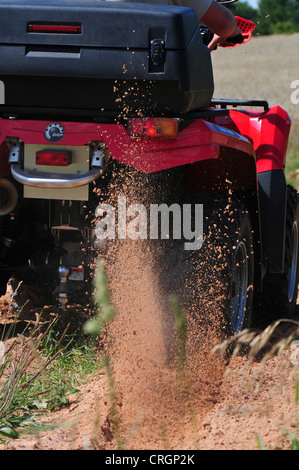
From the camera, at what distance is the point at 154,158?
3.11 meters

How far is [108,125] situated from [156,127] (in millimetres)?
215

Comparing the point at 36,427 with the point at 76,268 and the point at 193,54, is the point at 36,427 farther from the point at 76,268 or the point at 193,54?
the point at 193,54

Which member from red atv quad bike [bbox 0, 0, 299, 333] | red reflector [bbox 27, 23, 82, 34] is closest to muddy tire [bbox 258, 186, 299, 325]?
Answer: red atv quad bike [bbox 0, 0, 299, 333]

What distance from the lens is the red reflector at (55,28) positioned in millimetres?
3055

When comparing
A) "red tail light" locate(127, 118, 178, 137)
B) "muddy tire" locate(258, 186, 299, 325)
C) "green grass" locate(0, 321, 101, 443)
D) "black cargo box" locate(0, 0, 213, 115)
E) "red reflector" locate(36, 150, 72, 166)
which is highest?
"black cargo box" locate(0, 0, 213, 115)

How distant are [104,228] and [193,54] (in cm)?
81

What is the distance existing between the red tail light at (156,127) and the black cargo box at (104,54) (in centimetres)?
8

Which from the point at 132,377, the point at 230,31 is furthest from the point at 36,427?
the point at 230,31

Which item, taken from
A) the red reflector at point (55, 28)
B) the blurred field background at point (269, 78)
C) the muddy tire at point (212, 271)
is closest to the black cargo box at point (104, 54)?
the red reflector at point (55, 28)

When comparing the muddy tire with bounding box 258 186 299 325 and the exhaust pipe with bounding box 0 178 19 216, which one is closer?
the exhaust pipe with bounding box 0 178 19 216

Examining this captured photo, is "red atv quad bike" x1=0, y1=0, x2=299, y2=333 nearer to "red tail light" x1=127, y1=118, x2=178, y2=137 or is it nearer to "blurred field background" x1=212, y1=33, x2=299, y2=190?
"red tail light" x1=127, y1=118, x2=178, y2=137

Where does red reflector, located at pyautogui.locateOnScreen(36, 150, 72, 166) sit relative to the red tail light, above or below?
below

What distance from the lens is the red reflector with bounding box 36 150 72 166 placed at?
10.3 feet

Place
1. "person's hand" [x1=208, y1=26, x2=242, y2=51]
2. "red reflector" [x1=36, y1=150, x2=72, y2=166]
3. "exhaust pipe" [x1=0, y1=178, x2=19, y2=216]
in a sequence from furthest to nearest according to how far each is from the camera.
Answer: "person's hand" [x1=208, y1=26, x2=242, y2=51] → "exhaust pipe" [x1=0, y1=178, x2=19, y2=216] → "red reflector" [x1=36, y1=150, x2=72, y2=166]
